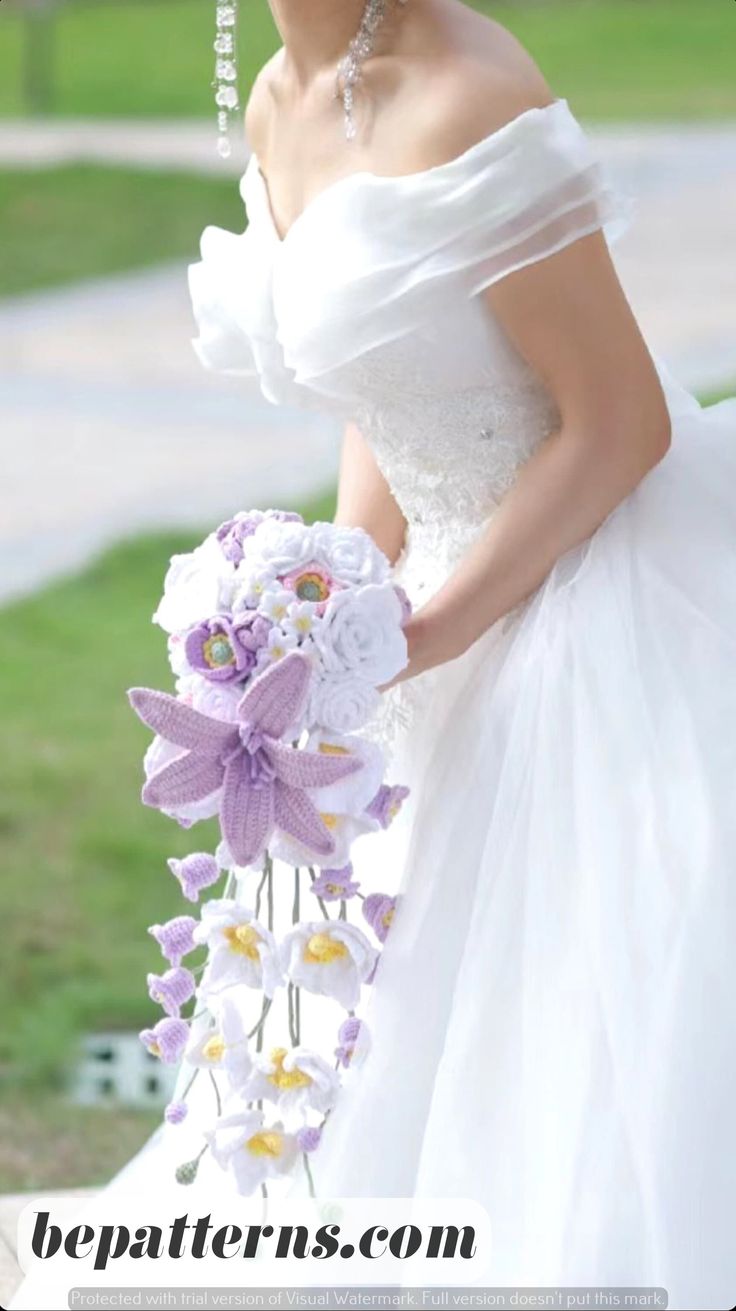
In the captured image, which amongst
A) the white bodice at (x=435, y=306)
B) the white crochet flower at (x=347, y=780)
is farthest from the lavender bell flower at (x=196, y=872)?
the white bodice at (x=435, y=306)

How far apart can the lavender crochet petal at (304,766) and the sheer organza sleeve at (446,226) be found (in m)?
0.34

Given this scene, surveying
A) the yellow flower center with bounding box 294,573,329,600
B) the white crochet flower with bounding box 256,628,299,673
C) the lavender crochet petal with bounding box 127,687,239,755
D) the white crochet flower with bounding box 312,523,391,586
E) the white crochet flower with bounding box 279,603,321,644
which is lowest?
the lavender crochet petal with bounding box 127,687,239,755

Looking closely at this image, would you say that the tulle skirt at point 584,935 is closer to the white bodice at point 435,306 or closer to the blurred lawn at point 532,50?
the white bodice at point 435,306

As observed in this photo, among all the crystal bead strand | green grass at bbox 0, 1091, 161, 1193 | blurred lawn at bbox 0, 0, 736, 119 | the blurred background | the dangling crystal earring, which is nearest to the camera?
the crystal bead strand

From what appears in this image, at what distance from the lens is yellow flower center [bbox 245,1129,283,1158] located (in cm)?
153

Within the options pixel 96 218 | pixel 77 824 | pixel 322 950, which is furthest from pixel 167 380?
pixel 322 950

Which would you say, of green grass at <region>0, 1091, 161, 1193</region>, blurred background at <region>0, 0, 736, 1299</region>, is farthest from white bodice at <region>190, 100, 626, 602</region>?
blurred background at <region>0, 0, 736, 1299</region>

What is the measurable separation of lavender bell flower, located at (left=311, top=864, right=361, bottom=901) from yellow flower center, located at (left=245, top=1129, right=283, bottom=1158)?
7.2 inches

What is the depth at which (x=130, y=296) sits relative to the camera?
7516 millimetres

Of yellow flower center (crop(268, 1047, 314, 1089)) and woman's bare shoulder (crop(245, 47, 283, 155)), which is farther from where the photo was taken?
woman's bare shoulder (crop(245, 47, 283, 155))

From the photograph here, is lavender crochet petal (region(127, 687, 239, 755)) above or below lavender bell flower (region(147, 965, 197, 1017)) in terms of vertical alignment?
above

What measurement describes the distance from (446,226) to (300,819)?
45cm

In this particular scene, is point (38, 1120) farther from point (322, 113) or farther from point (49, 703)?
point (49, 703)

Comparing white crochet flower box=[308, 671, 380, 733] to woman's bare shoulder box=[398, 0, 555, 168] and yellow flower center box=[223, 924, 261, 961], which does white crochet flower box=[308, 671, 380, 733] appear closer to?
yellow flower center box=[223, 924, 261, 961]
